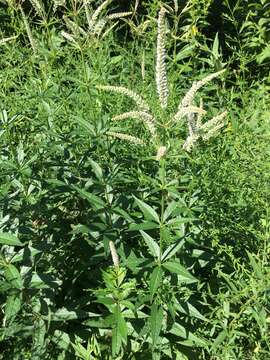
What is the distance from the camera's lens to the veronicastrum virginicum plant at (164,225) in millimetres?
1985

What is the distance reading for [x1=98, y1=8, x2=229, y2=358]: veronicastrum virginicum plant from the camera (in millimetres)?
1985

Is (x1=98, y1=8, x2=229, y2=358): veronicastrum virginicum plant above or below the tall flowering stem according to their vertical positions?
below

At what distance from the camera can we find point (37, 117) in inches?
131

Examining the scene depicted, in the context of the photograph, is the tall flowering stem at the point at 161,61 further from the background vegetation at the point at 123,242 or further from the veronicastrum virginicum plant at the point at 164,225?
the background vegetation at the point at 123,242

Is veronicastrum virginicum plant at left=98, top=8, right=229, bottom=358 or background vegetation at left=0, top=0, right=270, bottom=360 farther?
background vegetation at left=0, top=0, right=270, bottom=360

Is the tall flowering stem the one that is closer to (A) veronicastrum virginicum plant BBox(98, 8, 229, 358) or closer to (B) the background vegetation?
(A) veronicastrum virginicum plant BBox(98, 8, 229, 358)

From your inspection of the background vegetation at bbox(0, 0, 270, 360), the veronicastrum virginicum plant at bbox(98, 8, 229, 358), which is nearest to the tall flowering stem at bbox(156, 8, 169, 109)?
the veronicastrum virginicum plant at bbox(98, 8, 229, 358)

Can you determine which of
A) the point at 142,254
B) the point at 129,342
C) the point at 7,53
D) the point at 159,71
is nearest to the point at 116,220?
the point at 142,254

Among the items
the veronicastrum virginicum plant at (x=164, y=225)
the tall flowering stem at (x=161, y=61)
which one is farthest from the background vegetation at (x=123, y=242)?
the tall flowering stem at (x=161, y=61)

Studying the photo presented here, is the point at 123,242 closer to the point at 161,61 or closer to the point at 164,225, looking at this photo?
the point at 164,225

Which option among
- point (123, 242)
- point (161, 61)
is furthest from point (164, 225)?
point (161, 61)

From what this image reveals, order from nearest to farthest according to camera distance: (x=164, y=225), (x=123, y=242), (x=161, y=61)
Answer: (x=161, y=61) < (x=164, y=225) < (x=123, y=242)

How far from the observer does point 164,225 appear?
2297mm

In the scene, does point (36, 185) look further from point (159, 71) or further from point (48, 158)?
point (159, 71)
